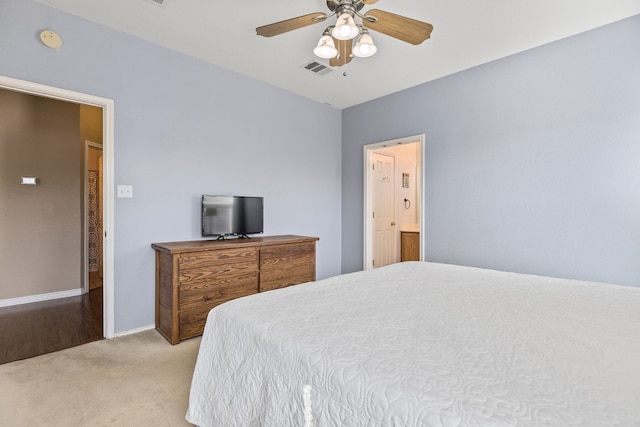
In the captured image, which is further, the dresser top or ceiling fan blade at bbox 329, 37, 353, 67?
the dresser top

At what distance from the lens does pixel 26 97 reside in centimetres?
359

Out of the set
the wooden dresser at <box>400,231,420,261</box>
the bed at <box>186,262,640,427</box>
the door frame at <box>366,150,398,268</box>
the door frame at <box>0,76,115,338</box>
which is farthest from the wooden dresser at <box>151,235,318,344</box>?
the wooden dresser at <box>400,231,420,261</box>

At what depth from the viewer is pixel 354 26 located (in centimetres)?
174

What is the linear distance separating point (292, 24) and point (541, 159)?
251cm

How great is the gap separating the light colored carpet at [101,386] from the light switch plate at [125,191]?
49.2 inches

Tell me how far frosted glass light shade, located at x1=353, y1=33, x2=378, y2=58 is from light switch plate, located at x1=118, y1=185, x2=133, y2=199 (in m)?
2.23

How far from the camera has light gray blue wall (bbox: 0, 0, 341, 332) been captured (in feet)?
7.77

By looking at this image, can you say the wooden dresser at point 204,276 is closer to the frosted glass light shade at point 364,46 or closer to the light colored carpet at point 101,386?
the light colored carpet at point 101,386

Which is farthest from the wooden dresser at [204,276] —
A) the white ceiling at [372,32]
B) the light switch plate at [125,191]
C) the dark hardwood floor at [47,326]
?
the white ceiling at [372,32]

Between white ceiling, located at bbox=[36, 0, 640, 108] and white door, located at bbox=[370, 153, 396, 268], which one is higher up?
white ceiling, located at bbox=[36, 0, 640, 108]

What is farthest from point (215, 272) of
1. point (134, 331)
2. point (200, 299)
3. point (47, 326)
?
point (47, 326)

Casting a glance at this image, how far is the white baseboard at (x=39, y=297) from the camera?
346 centimetres

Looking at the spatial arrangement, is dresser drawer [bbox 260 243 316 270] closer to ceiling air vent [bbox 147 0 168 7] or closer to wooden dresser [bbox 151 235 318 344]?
wooden dresser [bbox 151 235 318 344]

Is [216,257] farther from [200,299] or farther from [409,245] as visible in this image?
[409,245]
